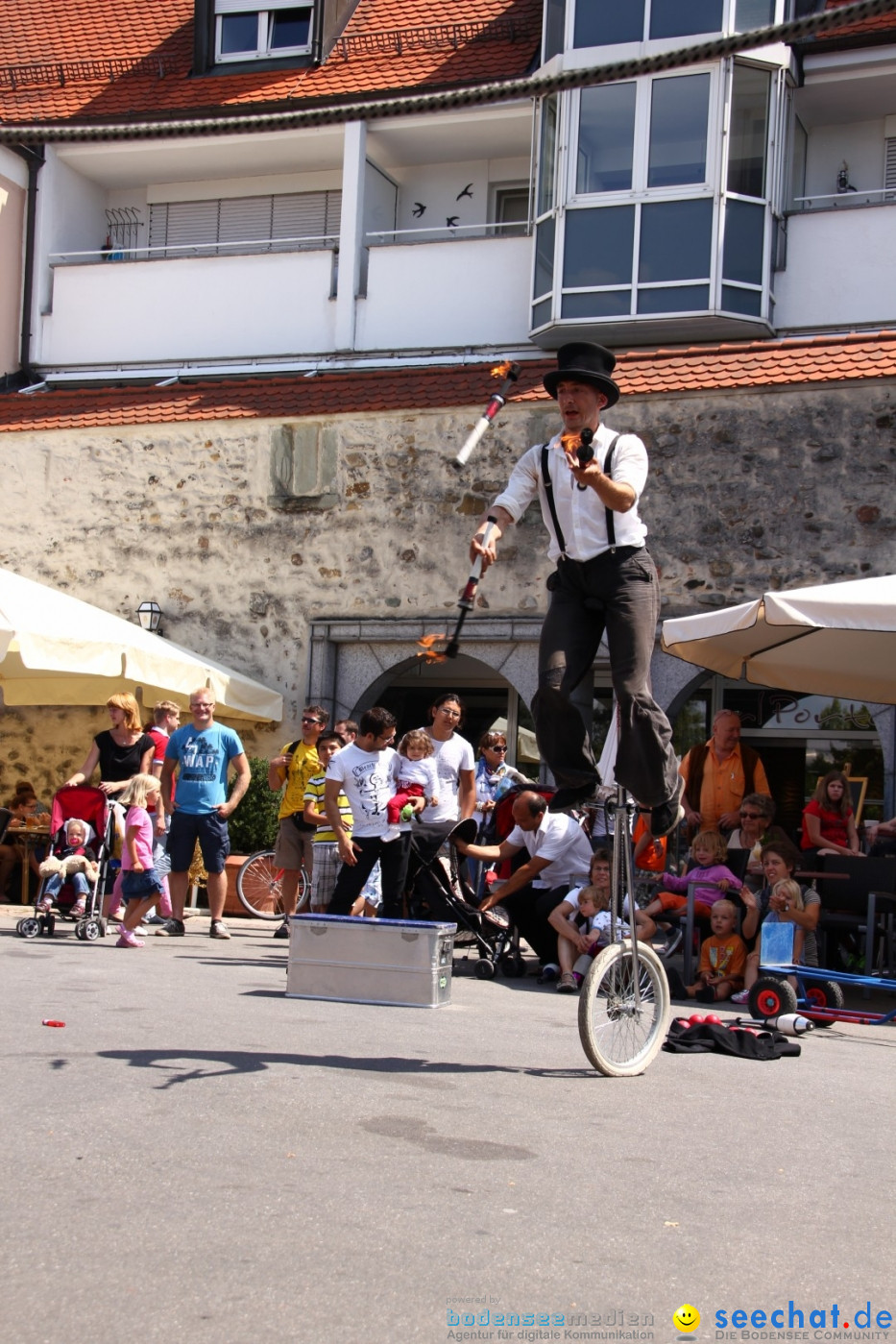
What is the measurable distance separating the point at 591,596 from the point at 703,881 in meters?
4.01

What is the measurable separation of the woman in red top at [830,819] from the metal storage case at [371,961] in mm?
3555

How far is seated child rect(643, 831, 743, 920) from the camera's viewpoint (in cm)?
897

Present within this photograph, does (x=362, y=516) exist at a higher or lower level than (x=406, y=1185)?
higher

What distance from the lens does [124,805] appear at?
404 inches

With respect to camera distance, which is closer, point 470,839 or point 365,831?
point 365,831

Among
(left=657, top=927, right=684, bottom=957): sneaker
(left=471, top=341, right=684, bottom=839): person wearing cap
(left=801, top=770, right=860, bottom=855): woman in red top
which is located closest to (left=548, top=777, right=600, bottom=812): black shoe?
(left=471, top=341, right=684, bottom=839): person wearing cap

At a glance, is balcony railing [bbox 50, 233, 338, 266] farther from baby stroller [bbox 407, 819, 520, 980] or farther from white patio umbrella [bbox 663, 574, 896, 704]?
baby stroller [bbox 407, 819, 520, 980]

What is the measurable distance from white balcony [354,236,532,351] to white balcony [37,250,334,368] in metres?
0.61

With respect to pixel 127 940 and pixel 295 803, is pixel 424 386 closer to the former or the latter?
pixel 295 803

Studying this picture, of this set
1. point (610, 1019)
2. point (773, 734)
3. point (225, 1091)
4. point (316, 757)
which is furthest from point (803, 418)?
point (225, 1091)

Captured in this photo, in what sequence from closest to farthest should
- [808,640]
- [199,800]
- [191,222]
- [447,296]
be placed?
1. [808,640]
2. [199,800]
3. [447,296]
4. [191,222]

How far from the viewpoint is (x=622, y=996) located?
548 cm

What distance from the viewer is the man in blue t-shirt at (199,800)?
1056cm

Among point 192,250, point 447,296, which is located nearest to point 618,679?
point 447,296
